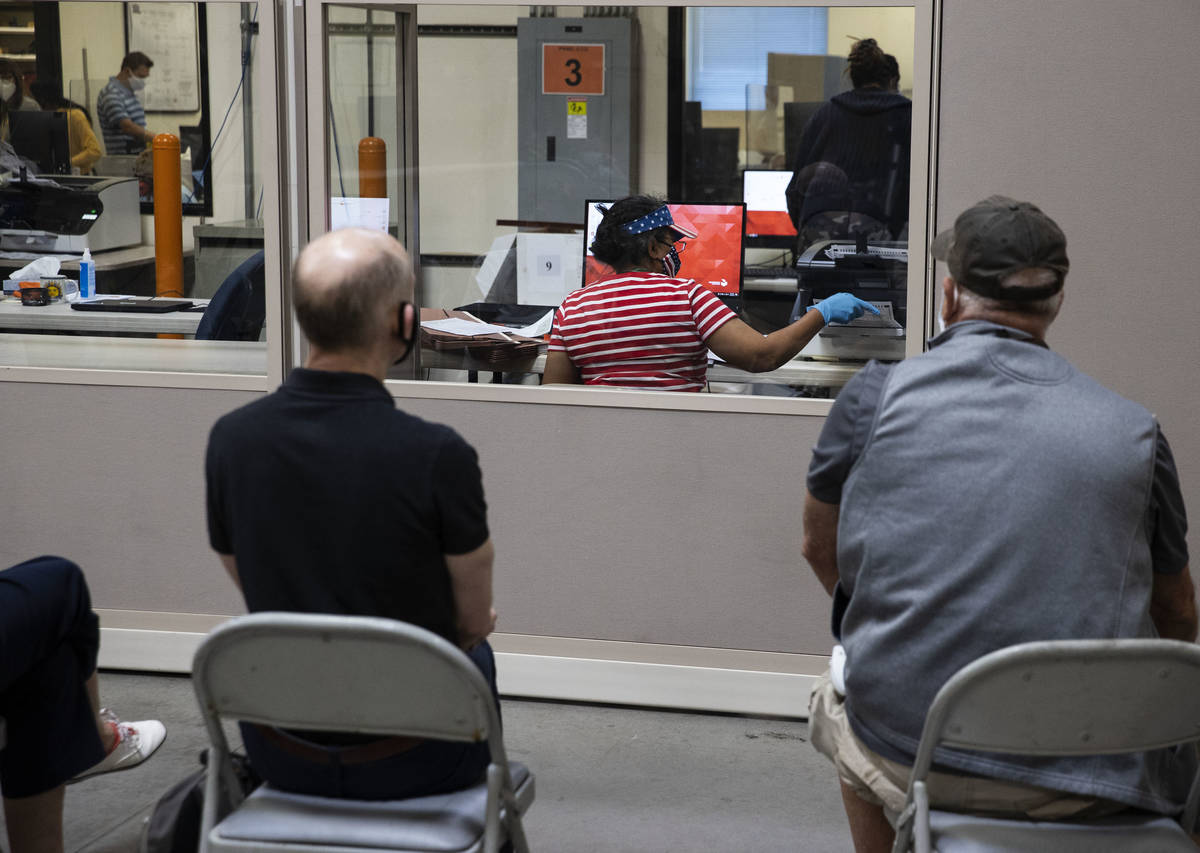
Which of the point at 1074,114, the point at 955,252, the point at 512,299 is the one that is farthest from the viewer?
the point at 512,299

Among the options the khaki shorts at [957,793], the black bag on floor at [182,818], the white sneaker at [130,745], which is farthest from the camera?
the white sneaker at [130,745]

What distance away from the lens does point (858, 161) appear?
317 centimetres

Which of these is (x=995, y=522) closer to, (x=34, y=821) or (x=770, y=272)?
(x=34, y=821)

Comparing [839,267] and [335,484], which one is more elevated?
[839,267]

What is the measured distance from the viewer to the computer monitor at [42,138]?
352 cm

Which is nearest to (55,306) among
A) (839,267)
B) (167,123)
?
(167,123)

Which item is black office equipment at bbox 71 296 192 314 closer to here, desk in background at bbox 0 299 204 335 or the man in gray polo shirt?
desk in background at bbox 0 299 204 335

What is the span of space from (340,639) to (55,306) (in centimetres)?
242

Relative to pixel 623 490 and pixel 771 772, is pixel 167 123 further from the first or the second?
pixel 771 772

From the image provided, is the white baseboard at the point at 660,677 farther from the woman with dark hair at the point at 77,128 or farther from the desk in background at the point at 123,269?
the woman with dark hair at the point at 77,128

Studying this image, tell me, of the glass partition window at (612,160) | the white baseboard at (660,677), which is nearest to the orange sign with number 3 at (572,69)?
the glass partition window at (612,160)

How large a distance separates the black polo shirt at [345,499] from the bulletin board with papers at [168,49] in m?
2.00

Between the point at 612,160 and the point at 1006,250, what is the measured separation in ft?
7.09

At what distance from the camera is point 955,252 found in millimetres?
1638
